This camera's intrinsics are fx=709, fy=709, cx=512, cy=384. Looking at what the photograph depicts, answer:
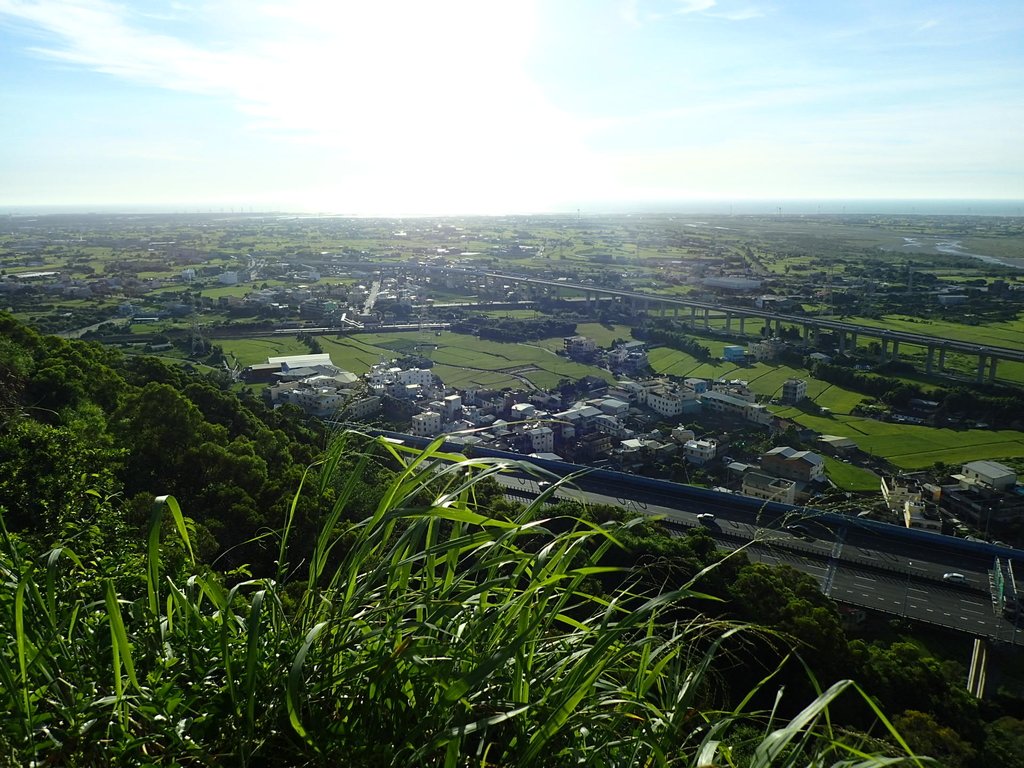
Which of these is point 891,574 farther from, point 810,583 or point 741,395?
point 741,395

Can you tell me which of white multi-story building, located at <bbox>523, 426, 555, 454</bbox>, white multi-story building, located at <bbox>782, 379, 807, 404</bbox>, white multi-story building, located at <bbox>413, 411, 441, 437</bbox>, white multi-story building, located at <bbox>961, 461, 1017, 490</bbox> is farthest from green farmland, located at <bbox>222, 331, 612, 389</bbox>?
white multi-story building, located at <bbox>961, 461, 1017, 490</bbox>

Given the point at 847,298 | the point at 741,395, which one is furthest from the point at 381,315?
the point at 847,298

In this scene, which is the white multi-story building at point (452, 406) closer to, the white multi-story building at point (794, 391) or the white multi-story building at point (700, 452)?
the white multi-story building at point (700, 452)

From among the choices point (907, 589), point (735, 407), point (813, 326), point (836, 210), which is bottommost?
point (907, 589)

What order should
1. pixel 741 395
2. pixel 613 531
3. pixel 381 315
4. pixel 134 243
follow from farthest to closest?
pixel 134 243, pixel 381 315, pixel 741 395, pixel 613 531

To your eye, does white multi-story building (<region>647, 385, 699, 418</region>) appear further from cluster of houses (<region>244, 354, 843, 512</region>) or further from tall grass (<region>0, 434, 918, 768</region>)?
tall grass (<region>0, 434, 918, 768</region>)

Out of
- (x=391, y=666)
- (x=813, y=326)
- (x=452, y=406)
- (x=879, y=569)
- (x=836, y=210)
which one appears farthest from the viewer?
(x=836, y=210)

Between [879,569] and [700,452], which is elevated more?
[700,452]

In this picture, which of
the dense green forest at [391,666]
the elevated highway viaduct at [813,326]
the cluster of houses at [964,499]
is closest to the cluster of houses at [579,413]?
the cluster of houses at [964,499]

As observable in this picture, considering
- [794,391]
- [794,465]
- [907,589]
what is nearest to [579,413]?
[794,465]

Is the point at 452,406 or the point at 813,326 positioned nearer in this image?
the point at 452,406

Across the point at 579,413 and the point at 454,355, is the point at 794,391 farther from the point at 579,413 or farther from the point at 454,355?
the point at 454,355
